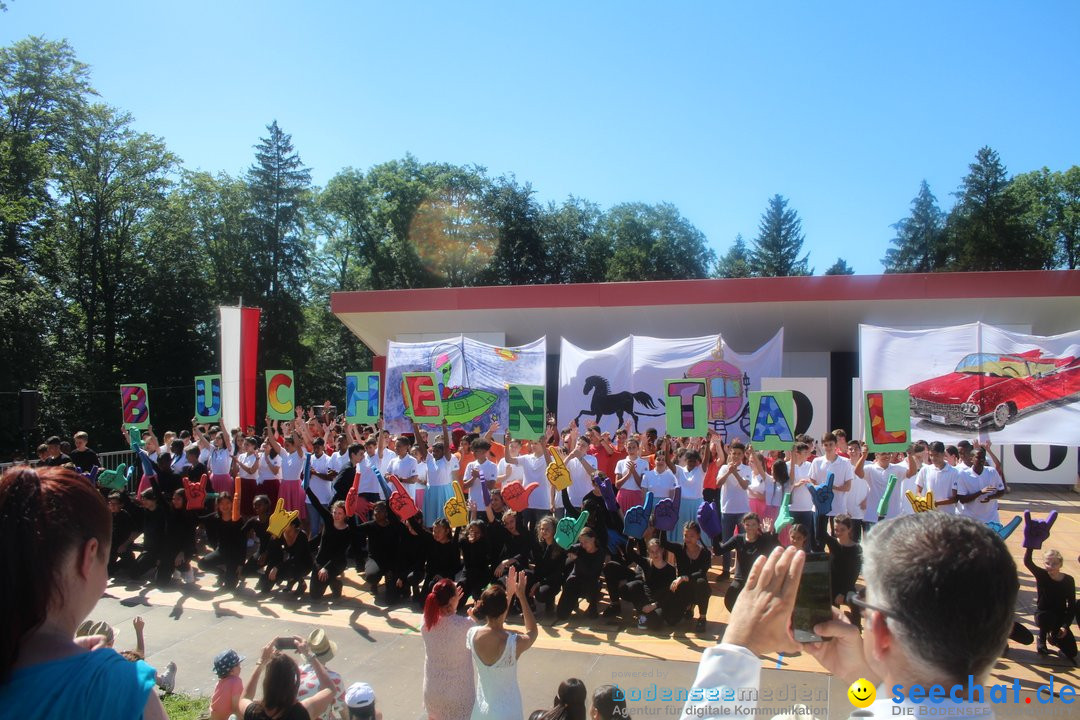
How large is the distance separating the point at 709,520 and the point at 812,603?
25.1ft

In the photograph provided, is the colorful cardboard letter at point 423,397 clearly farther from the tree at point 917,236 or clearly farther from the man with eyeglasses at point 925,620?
the tree at point 917,236

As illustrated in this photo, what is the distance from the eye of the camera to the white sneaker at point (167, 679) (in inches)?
236

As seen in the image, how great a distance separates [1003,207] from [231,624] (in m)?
54.6

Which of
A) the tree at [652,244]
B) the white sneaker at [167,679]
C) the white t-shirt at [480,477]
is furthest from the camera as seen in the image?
the tree at [652,244]

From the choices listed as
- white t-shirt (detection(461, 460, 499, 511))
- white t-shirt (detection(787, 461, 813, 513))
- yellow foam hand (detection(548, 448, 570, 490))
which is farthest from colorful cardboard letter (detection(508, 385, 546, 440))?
white t-shirt (detection(787, 461, 813, 513))

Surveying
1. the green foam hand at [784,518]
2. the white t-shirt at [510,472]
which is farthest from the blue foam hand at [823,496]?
the white t-shirt at [510,472]

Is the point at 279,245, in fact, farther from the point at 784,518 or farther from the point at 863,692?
the point at 863,692

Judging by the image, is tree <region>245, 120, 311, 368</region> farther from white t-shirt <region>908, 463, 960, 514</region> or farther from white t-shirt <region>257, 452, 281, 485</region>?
white t-shirt <region>908, 463, 960, 514</region>

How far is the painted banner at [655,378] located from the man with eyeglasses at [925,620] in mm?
14449

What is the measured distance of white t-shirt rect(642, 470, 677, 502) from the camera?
9531mm

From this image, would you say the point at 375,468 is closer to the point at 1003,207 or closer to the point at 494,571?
the point at 494,571

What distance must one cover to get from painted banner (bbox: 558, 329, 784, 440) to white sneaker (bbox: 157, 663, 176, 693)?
35.8 ft

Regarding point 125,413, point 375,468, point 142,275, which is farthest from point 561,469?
point 142,275

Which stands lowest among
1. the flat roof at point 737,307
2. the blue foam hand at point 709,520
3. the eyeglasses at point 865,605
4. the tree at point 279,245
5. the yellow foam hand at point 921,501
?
the blue foam hand at point 709,520
